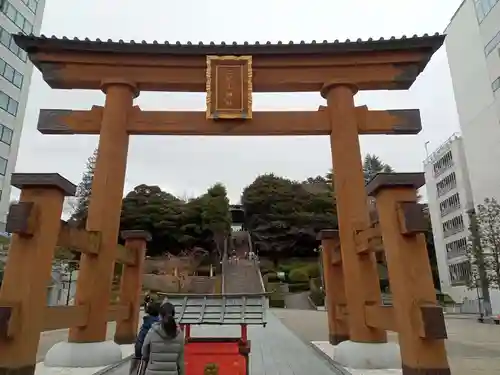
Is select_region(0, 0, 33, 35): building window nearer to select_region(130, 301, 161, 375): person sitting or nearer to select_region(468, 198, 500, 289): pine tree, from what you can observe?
select_region(130, 301, 161, 375): person sitting

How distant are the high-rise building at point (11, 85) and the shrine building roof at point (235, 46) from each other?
2185 cm

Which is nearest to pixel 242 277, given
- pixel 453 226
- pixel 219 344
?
pixel 453 226

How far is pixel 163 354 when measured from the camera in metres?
3.77

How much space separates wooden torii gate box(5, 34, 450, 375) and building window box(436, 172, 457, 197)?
31.4m

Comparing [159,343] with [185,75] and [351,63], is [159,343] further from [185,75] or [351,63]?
[351,63]

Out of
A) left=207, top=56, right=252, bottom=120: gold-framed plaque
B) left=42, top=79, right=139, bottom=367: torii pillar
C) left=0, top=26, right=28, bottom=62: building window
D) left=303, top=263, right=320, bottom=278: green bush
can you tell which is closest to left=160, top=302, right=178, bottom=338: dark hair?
left=42, top=79, right=139, bottom=367: torii pillar

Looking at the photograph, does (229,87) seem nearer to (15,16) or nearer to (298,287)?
(15,16)

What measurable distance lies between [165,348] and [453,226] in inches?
1525

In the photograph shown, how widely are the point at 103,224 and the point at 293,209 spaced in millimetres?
41881

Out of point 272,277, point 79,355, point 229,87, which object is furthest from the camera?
point 272,277

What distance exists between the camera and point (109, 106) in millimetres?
8578

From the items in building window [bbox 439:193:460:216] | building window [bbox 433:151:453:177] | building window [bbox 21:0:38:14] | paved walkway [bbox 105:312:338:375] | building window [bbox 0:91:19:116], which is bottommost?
paved walkway [bbox 105:312:338:375]

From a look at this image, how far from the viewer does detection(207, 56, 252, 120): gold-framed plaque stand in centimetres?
858

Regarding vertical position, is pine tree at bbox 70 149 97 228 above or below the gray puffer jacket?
above
